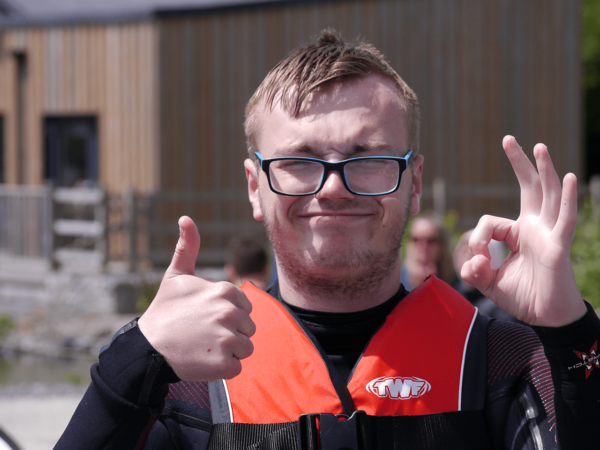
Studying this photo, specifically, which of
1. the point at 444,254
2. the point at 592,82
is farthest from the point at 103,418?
the point at 592,82

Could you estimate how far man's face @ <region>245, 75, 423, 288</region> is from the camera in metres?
1.70

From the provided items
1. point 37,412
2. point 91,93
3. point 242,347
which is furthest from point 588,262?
point 91,93

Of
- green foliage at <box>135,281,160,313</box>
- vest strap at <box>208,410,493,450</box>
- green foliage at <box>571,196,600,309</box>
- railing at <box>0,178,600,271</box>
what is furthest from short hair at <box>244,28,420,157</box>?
railing at <box>0,178,600,271</box>

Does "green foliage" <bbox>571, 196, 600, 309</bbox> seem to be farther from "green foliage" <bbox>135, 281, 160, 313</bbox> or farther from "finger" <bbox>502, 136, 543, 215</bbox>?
"green foliage" <bbox>135, 281, 160, 313</bbox>

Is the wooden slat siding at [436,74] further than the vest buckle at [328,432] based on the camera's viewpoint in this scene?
Yes

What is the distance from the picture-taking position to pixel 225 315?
1.48 meters

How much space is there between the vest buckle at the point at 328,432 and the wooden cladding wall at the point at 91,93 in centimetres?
994

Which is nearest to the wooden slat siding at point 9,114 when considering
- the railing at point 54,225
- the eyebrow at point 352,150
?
the railing at point 54,225

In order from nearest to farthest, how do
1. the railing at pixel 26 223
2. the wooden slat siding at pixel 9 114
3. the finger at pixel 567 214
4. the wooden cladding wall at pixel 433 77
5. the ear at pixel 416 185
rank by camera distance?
the finger at pixel 567 214
the ear at pixel 416 185
the railing at pixel 26 223
the wooden cladding wall at pixel 433 77
the wooden slat siding at pixel 9 114

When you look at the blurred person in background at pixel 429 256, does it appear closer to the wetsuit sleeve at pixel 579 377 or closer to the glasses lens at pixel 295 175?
the glasses lens at pixel 295 175

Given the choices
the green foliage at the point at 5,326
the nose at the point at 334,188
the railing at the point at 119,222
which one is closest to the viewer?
the nose at the point at 334,188

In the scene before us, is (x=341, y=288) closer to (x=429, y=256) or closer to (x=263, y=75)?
(x=429, y=256)

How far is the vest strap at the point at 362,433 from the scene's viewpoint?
5.28 ft

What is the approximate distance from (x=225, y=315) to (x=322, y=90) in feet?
2.11
